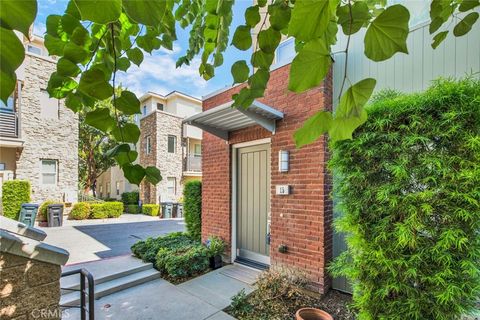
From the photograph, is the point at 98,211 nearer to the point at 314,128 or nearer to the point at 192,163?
the point at 192,163

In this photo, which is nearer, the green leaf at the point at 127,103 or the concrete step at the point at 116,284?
the green leaf at the point at 127,103

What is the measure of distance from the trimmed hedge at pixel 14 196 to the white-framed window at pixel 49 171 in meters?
1.83

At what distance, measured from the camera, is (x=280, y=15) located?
0.88m

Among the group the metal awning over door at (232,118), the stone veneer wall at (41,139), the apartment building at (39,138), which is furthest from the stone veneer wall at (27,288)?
the stone veneer wall at (41,139)

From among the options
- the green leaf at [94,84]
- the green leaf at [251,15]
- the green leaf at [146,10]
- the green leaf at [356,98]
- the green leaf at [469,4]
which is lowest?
the green leaf at [356,98]

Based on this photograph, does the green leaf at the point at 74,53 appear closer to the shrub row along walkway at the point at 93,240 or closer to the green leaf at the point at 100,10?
the green leaf at the point at 100,10

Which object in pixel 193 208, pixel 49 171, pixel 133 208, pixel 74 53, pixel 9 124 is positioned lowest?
pixel 133 208

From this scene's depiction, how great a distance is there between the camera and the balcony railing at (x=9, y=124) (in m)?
11.0

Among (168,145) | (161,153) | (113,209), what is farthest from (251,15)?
(168,145)

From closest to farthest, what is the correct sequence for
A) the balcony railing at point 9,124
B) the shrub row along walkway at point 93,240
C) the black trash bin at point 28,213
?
the shrub row along walkway at point 93,240 < the black trash bin at point 28,213 < the balcony railing at point 9,124

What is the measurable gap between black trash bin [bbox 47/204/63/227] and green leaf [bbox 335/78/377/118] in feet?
43.0

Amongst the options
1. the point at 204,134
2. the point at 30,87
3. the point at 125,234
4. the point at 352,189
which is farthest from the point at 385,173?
the point at 30,87

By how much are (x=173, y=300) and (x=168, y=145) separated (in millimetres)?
14004

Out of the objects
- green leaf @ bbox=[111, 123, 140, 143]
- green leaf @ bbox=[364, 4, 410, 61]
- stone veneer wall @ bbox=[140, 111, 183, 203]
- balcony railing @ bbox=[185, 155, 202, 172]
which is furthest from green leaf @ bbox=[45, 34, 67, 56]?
balcony railing @ bbox=[185, 155, 202, 172]
